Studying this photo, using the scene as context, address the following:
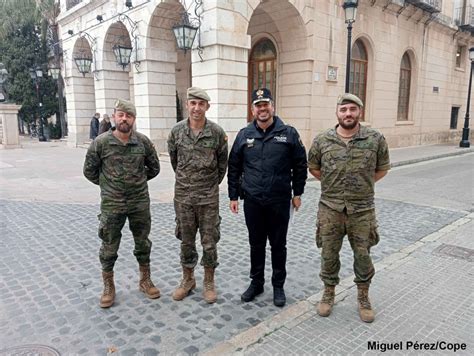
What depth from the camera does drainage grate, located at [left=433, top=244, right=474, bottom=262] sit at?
4984 mm

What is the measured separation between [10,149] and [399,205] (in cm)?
1892

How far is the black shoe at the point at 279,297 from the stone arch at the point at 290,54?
10318 millimetres

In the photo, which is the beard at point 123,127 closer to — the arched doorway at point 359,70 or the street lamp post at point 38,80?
the arched doorway at point 359,70

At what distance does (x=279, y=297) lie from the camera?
3736 mm

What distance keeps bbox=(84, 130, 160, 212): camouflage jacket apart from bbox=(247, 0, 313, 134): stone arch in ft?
33.7

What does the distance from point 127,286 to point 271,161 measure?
7.04ft

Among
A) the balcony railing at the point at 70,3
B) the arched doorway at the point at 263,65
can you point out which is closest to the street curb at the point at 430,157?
the arched doorway at the point at 263,65

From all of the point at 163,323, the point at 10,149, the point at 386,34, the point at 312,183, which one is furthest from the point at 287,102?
the point at 10,149

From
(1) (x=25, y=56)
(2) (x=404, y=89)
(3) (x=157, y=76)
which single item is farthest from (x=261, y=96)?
(1) (x=25, y=56)

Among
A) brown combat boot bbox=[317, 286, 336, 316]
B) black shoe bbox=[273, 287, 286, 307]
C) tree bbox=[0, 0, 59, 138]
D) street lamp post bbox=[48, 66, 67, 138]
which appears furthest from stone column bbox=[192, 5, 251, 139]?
tree bbox=[0, 0, 59, 138]

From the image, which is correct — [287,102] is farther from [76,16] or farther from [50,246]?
[76,16]

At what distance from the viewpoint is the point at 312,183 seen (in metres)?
10.6

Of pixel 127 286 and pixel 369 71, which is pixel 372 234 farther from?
pixel 369 71

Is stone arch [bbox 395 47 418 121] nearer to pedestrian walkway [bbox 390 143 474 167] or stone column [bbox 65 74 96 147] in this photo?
pedestrian walkway [bbox 390 143 474 167]
